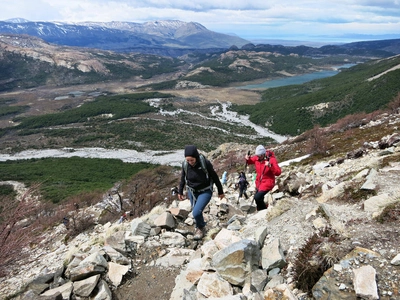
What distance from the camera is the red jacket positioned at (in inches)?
298

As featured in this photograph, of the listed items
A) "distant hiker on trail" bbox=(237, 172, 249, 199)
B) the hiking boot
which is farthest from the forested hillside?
the hiking boot

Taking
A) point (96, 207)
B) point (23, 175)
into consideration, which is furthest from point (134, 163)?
point (96, 207)

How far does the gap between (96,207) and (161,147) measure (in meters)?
54.4

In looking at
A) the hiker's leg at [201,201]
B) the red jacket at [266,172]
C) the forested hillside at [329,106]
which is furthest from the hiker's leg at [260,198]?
the forested hillside at [329,106]

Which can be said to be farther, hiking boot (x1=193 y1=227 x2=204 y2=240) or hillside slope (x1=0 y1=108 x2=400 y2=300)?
hiking boot (x1=193 y1=227 x2=204 y2=240)

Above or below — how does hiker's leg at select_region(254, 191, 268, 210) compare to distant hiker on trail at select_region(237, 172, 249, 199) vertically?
above

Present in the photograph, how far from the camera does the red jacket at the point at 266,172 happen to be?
7.57 metres

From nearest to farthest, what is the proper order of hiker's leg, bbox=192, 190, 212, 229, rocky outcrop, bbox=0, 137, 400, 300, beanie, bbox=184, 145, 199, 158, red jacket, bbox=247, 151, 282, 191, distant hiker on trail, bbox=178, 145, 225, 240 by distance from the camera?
1. rocky outcrop, bbox=0, 137, 400, 300
2. beanie, bbox=184, 145, 199, 158
3. distant hiker on trail, bbox=178, 145, 225, 240
4. hiker's leg, bbox=192, 190, 212, 229
5. red jacket, bbox=247, 151, 282, 191

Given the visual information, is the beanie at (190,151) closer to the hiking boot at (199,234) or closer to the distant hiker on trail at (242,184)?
the hiking boot at (199,234)

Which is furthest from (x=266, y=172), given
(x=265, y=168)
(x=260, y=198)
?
(x=260, y=198)

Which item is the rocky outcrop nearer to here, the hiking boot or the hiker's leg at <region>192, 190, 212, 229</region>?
the hiking boot

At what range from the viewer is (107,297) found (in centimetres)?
551

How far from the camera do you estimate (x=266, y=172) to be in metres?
7.76

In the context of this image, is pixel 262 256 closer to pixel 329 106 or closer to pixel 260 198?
pixel 260 198
